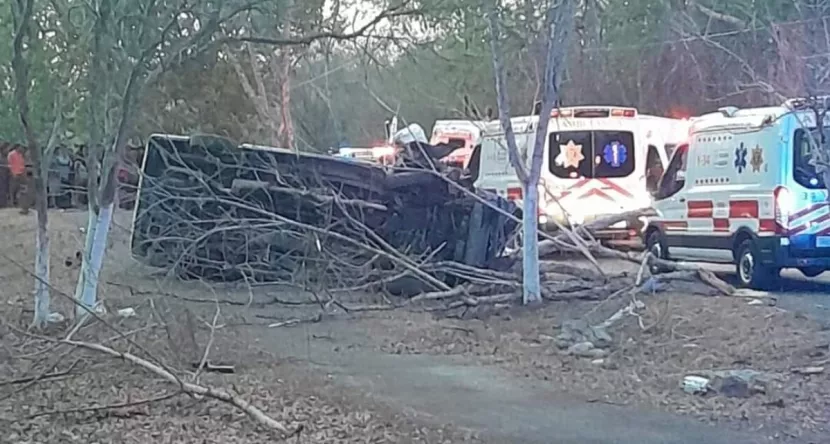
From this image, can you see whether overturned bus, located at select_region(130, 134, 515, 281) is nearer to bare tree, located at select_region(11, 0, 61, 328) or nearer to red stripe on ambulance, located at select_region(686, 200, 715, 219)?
bare tree, located at select_region(11, 0, 61, 328)

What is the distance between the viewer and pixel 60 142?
11.9 meters

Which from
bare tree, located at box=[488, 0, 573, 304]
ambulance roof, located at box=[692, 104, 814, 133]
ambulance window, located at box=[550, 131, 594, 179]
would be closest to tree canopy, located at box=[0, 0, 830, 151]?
bare tree, located at box=[488, 0, 573, 304]

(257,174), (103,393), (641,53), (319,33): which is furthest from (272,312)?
(641,53)

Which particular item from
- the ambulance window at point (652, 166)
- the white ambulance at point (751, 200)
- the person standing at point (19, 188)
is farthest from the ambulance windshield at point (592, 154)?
the person standing at point (19, 188)

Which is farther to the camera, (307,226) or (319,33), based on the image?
(307,226)

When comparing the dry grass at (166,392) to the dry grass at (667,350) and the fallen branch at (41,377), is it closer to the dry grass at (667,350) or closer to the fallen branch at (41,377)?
the fallen branch at (41,377)

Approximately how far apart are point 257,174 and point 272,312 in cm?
211

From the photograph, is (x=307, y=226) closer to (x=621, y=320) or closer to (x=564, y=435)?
(x=621, y=320)

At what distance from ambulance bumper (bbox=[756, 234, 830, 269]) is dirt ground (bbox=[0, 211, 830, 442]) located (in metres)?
1.74

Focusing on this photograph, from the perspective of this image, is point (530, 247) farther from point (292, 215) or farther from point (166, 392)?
point (166, 392)

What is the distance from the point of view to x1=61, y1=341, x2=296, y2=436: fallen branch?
24.3 ft

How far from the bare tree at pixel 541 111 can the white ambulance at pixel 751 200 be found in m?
2.80

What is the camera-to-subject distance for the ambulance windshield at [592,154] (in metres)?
19.9

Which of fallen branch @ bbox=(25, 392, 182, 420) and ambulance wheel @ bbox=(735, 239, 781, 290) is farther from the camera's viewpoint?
ambulance wheel @ bbox=(735, 239, 781, 290)
